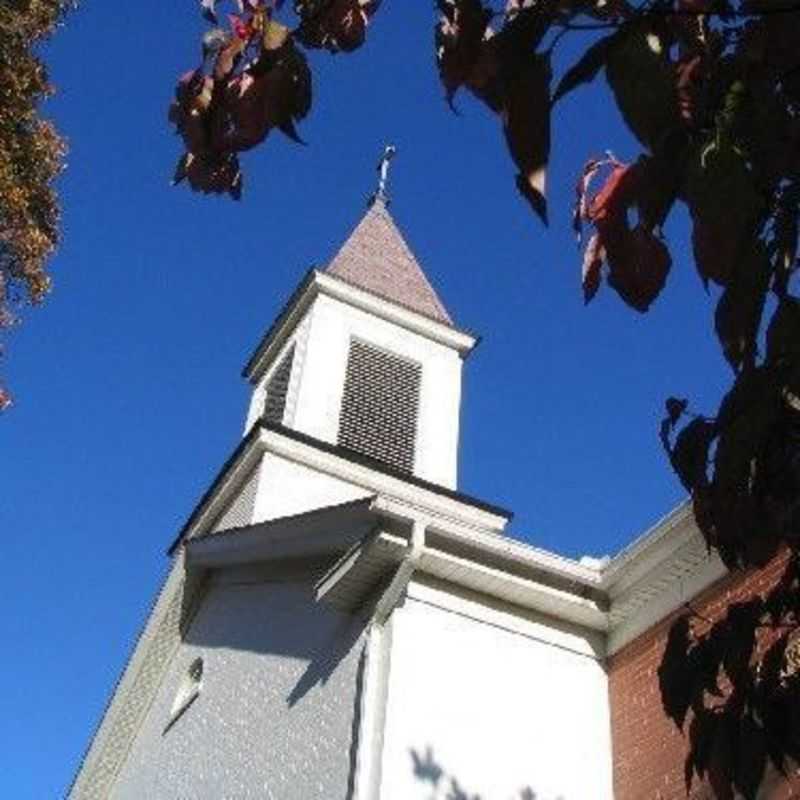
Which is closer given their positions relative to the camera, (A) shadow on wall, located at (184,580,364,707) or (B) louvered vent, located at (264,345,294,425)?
(A) shadow on wall, located at (184,580,364,707)

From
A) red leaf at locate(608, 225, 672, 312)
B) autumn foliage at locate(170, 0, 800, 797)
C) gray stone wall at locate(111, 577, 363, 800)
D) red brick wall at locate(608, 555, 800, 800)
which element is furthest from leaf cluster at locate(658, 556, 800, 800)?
gray stone wall at locate(111, 577, 363, 800)

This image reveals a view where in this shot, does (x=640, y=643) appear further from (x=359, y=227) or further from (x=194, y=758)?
(x=359, y=227)

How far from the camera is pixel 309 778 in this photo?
8.55 meters

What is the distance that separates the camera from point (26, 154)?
12594mm

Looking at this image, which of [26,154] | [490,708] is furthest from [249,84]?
[26,154]

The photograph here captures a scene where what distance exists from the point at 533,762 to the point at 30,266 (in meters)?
8.07

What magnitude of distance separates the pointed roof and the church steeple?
0.04 m

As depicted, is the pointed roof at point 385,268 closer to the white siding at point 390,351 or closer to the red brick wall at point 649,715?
the white siding at point 390,351

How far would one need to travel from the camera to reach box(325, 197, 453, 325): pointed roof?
715 inches

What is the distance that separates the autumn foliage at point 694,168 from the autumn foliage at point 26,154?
10805mm

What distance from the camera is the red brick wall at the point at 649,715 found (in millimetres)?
7680

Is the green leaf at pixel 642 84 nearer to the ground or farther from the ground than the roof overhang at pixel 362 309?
nearer to the ground

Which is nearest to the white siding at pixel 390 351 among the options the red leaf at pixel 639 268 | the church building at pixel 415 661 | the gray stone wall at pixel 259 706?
the church building at pixel 415 661

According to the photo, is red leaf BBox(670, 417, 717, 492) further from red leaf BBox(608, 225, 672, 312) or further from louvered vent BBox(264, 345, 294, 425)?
louvered vent BBox(264, 345, 294, 425)
